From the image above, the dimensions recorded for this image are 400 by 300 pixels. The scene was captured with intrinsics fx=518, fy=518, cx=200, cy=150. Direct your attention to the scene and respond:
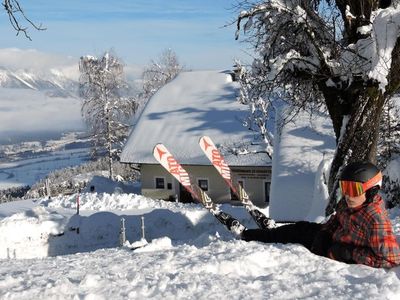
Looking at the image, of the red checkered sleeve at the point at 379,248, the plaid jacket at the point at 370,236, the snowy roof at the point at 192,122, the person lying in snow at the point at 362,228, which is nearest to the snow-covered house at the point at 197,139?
the snowy roof at the point at 192,122

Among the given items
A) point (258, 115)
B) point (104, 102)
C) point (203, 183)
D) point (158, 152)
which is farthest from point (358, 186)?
point (104, 102)

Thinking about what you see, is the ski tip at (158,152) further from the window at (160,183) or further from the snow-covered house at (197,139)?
the window at (160,183)

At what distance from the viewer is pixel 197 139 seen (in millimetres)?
27672

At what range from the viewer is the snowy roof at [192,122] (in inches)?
1071

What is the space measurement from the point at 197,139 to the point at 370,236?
22810 mm

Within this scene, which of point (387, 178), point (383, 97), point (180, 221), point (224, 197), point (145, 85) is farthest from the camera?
point (145, 85)

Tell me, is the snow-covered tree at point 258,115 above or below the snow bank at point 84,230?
above

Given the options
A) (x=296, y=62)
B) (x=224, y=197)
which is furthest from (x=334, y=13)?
(x=224, y=197)

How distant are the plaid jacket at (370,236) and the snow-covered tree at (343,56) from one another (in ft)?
12.5

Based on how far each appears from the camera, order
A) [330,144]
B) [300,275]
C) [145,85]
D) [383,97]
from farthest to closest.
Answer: [145,85], [330,144], [383,97], [300,275]

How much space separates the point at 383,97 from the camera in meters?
8.80

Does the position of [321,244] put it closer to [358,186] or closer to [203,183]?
[358,186]

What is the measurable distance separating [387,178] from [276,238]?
978cm

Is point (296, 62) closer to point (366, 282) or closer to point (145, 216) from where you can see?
point (366, 282)
